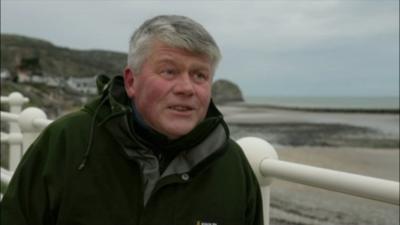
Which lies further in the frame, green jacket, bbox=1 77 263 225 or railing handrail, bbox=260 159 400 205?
green jacket, bbox=1 77 263 225

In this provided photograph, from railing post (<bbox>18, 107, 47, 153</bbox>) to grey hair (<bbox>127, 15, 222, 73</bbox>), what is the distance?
2002 millimetres

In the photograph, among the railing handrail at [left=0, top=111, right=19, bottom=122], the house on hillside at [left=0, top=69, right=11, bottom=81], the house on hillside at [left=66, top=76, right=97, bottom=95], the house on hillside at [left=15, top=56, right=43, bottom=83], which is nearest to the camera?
the railing handrail at [left=0, top=111, right=19, bottom=122]

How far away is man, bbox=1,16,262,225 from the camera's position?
2.19 m

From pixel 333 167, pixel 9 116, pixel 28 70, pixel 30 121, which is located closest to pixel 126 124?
pixel 30 121

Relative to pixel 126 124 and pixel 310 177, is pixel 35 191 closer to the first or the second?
pixel 126 124

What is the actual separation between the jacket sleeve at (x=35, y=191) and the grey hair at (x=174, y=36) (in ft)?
1.65

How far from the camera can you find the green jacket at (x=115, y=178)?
2.20 m

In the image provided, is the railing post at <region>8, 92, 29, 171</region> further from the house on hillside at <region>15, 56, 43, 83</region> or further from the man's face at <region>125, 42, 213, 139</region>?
the house on hillside at <region>15, 56, 43, 83</region>

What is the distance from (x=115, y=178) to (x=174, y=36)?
613mm

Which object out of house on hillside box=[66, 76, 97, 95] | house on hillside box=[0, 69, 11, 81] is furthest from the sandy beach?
house on hillside box=[66, 76, 97, 95]

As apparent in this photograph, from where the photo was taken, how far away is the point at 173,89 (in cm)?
220

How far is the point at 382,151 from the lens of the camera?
30.5m

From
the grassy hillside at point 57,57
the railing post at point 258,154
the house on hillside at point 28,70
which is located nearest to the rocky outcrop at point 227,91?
the grassy hillside at point 57,57

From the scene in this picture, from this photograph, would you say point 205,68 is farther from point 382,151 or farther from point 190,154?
point 382,151
